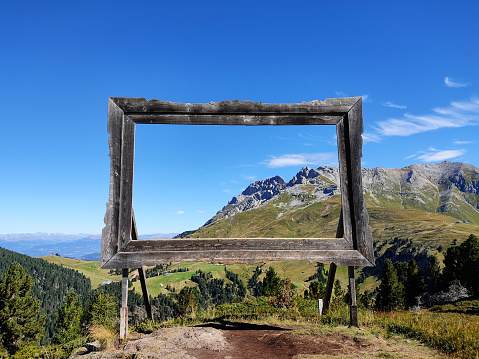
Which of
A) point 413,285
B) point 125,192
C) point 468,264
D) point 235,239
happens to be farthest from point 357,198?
point 413,285

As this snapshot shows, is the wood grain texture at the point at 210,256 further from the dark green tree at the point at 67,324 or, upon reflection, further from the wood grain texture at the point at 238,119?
the dark green tree at the point at 67,324

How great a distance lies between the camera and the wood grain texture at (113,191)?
890 cm

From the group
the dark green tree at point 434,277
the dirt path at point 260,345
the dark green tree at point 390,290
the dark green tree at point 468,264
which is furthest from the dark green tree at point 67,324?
the dark green tree at point 468,264

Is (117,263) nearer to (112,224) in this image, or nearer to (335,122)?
(112,224)

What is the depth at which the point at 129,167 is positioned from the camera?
9.11m

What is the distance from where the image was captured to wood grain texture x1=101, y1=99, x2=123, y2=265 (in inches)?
350

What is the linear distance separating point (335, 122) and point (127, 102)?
20.7 feet

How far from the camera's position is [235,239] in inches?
362

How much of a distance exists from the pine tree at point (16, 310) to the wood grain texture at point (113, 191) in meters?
71.4

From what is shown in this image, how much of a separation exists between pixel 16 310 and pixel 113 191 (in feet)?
246

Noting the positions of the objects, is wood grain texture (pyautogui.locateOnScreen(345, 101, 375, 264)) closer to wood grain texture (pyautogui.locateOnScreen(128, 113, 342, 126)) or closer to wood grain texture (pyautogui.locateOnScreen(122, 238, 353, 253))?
wood grain texture (pyautogui.locateOnScreen(128, 113, 342, 126))

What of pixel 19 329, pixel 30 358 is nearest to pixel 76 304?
pixel 19 329

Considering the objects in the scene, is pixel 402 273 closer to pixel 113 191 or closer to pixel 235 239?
pixel 235 239

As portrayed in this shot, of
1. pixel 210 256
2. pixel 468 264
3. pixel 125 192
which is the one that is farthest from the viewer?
pixel 468 264
